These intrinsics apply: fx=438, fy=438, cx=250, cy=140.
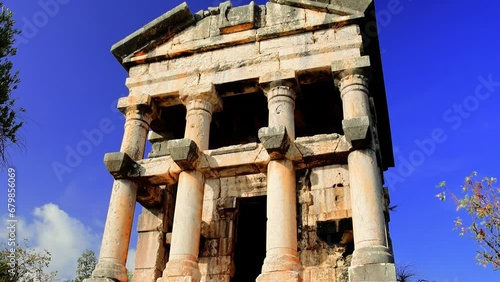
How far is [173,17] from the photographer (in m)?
11.7

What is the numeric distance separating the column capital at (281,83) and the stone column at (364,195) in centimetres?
120

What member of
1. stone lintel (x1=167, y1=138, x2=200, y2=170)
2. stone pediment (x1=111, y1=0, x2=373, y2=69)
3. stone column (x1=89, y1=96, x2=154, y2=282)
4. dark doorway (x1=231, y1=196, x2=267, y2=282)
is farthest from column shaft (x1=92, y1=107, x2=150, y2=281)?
dark doorway (x1=231, y1=196, x2=267, y2=282)

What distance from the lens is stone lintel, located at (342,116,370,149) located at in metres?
8.59

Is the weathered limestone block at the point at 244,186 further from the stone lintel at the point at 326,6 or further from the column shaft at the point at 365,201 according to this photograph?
the stone lintel at the point at 326,6

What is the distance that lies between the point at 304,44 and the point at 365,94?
1.97 metres

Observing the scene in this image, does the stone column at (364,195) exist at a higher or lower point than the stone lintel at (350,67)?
lower

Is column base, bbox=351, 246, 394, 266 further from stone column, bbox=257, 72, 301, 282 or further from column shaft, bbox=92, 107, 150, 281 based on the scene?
column shaft, bbox=92, 107, 150, 281

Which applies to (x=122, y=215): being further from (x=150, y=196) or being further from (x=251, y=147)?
(x=251, y=147)

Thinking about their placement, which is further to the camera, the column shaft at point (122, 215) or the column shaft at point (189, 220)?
the column shaft at point (122, 215)

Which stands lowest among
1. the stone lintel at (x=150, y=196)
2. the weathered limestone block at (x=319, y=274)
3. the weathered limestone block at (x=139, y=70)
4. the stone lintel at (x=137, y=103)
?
the weathered limestone block at (x=319, y=274)

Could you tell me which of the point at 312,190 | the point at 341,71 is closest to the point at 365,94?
the point at 341,71

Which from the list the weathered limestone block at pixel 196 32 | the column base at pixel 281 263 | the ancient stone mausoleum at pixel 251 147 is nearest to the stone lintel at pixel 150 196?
the ancient stone mausoleum at pixel 251 147

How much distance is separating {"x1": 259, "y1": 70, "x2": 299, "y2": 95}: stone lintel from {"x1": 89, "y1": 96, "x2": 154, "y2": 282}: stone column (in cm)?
302

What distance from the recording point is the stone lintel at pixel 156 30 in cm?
1169
